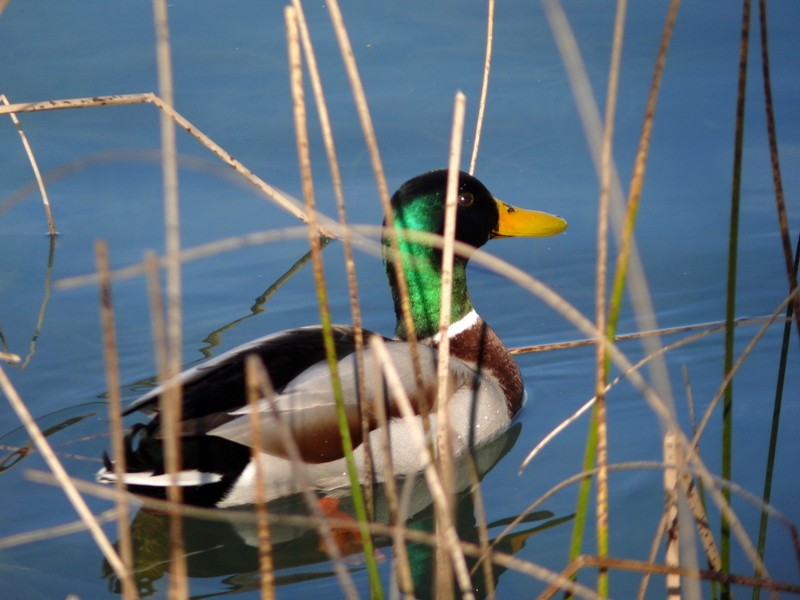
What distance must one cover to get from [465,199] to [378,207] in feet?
3.75

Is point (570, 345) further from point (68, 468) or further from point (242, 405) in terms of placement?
point (68, 468)

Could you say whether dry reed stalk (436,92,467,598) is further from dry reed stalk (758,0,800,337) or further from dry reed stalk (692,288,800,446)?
dry reed stalk (758,0,800,337)

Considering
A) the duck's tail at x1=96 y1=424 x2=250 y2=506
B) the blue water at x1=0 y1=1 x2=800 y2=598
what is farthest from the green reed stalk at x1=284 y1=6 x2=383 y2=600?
the duck's tail at x1=96 y1=424 x2=250 y2=506

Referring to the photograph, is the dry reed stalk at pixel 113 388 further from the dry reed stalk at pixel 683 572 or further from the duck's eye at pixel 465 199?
the duck's eye at pixel 465 199

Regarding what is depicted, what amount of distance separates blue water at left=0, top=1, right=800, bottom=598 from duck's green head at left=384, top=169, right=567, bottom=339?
418 mm

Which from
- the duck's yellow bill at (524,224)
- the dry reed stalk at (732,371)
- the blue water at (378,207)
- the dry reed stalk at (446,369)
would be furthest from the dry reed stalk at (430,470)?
the duck's yellow bill at (524,224)

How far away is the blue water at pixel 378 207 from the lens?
402cm

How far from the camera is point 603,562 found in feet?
7.27

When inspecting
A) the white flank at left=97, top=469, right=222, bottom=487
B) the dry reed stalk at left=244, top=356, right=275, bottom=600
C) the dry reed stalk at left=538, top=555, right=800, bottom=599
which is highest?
the dry reed stalk at left=244, top=356, right=275, bottom=600

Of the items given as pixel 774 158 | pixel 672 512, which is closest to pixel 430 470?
pixel 672 512

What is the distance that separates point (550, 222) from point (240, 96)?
8.74 ft

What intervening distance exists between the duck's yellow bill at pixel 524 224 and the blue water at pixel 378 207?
38cm

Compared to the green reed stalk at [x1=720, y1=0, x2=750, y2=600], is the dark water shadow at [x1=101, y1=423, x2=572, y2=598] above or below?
below

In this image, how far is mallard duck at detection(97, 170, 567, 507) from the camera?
4.00 m
